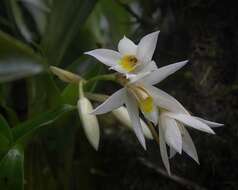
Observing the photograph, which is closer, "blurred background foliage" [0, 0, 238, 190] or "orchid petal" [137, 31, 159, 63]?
"orchid petal" [137, 31, 159, 63]

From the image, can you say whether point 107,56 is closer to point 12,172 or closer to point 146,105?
point 146,105

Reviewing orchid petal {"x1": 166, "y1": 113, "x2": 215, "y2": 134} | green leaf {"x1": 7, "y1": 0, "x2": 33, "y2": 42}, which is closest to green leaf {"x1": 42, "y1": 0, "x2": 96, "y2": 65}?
green leaf {"x1": 7, "y1": 0, "x2": 33, "y2": 42}

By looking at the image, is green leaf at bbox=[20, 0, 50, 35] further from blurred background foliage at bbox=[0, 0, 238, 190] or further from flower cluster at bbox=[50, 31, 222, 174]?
flower cluster at bbox=[50, 31, 222, 174]

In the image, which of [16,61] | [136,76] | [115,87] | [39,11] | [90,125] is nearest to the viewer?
[136,76]

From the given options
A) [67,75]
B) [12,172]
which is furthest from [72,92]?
[12,172]

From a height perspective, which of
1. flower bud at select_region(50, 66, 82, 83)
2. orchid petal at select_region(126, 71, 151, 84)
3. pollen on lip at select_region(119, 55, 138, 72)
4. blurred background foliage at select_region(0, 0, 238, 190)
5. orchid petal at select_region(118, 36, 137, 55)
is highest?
orchid petal at select_region(118, 36, 137, 55)

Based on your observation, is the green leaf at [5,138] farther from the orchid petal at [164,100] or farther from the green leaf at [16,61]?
the orchid petal at [164,100]
